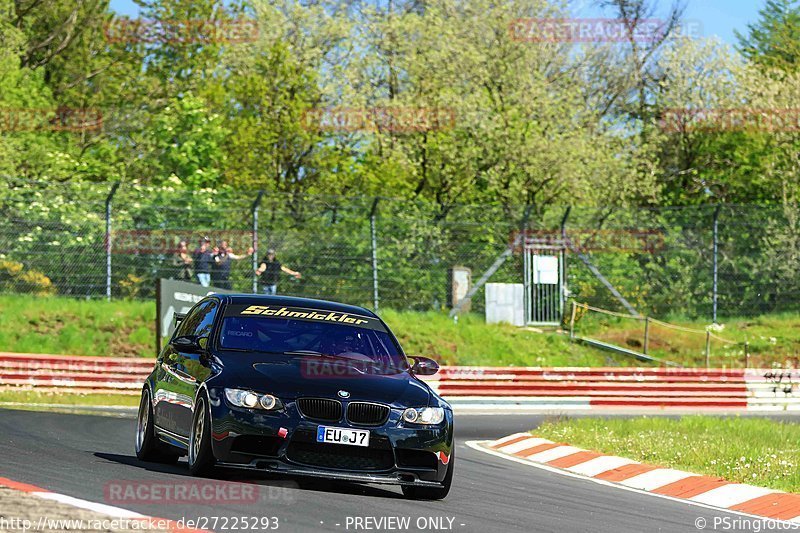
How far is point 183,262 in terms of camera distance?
2870 centimetres

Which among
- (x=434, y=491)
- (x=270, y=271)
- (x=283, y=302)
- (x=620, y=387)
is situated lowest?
(x=620, y=387)

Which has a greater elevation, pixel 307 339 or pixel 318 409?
pixel 307 339

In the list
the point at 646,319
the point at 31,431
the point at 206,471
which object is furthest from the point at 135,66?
the point at 206,471

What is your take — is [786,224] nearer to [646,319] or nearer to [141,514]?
[646,319]

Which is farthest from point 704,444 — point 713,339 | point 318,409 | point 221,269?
point 713,339

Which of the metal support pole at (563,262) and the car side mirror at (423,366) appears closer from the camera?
the car side mirror at (423,366)

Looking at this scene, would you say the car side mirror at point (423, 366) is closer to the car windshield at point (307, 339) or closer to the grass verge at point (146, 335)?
the car windshield at point (307, 339)

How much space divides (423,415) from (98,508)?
3.00 metres

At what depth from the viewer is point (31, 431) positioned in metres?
14.3

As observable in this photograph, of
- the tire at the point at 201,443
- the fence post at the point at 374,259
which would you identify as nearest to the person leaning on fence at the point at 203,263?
the fence post at the point at 374,259

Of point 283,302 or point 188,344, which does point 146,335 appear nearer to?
point 283,302

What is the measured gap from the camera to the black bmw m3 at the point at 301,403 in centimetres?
945

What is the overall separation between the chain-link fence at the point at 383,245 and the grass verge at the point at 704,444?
38.2 ft

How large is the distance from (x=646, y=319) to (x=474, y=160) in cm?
1264
